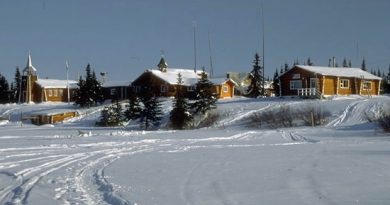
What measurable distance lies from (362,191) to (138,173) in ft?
21.5

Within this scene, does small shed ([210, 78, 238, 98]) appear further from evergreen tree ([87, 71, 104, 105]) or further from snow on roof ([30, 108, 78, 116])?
snow on roof ([30, 108, 78, 116])

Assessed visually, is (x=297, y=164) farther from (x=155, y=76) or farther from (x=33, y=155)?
(x=155, y=76)

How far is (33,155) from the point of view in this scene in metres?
23.2

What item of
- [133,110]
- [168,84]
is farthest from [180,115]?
[168,84]

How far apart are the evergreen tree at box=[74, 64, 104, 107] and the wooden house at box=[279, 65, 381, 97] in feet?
76.5

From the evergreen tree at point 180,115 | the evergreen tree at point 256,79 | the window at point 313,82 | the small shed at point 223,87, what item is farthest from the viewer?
the evergreen tree at point 256,79

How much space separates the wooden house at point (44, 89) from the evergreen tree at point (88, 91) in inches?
656

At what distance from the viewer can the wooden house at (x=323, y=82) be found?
213 ft

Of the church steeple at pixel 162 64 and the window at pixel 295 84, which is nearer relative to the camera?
the window at pixel 295 84

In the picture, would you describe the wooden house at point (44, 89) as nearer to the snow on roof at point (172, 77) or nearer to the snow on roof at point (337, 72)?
the snow on roof at point (172, 77)

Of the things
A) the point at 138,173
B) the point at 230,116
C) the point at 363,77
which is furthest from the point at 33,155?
the point at 363,77

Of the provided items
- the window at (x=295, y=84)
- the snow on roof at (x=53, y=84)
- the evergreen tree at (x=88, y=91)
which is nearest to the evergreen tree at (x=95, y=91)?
the evergreen tree at (x=88, y=91)

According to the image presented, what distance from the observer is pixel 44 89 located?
92.5 m

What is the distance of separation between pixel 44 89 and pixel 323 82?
46.4 meters
